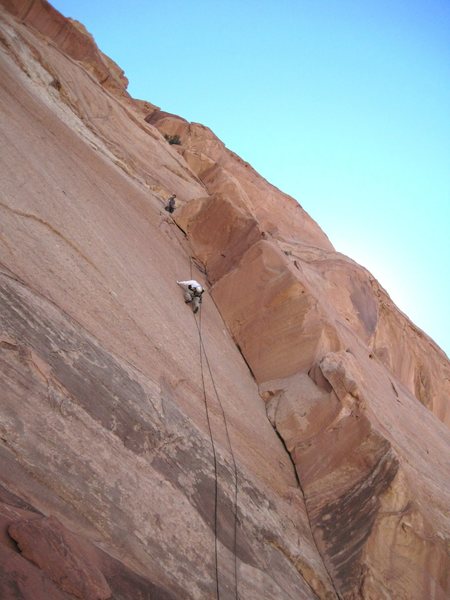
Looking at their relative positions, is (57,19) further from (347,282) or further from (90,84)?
(347,282)

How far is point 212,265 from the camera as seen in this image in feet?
42.6

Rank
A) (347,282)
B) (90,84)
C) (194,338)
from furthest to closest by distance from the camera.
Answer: (90,84), (347,282), (194,338)

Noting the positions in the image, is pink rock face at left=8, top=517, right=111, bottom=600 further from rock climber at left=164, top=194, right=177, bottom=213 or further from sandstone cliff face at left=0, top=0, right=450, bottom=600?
rock climber at left=164, top=194, right=177, bottom=213

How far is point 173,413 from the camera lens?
6.55 metres

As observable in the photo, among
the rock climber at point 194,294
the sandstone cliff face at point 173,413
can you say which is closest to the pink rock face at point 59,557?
the sandstone cliff face at point 173,413

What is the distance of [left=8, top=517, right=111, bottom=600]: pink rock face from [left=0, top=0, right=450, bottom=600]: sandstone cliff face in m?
0.01

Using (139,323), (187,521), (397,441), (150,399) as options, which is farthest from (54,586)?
(397,441)

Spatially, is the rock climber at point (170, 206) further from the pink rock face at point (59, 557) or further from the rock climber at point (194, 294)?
the pink rock face at point (59, 557)

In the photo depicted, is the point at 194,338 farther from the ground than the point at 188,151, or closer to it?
closer to it

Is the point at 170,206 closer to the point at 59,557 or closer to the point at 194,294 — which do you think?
the point at 194,294

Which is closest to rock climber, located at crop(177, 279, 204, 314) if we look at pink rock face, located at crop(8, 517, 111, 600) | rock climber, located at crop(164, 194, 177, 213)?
rock climber, located at crop(164, 194, 177, 213)

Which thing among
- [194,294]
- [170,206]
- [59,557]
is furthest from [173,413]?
[170,206]

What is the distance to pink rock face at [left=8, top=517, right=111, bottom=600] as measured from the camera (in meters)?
3.21

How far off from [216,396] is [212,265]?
5.66m
